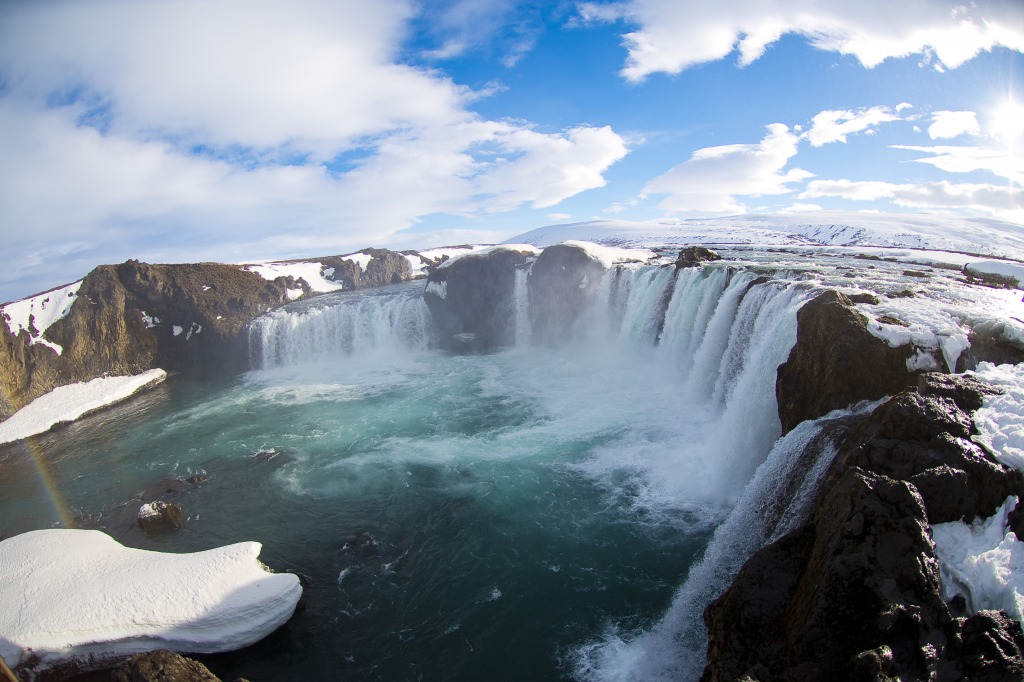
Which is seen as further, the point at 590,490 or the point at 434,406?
the point at 434,406

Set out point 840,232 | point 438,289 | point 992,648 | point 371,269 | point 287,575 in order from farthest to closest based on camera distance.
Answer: point 840,232
point 371,269
point 438,289
point 287,575
point 992,648

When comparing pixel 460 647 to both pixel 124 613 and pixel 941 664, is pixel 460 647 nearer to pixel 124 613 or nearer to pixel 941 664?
pixel 124 613

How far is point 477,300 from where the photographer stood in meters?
37.5

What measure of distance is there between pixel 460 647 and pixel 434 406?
1455 cm

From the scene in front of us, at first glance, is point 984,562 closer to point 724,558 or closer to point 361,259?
point 724,558

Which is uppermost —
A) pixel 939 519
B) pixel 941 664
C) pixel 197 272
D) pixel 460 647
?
pixel 197 272

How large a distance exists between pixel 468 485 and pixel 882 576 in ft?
39.3

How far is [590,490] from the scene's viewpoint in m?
14.6

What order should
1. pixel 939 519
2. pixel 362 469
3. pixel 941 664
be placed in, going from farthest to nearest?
pixel 362 469
pixel 939 519
pixel 941 664

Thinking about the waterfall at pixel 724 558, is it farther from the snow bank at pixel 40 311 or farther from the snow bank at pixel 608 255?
the snow bank at pixel 40 311

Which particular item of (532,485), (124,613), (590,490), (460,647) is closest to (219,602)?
(124,613)

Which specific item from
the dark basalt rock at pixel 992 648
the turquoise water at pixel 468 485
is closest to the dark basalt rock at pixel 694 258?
the turquoise water at pixel 468 485

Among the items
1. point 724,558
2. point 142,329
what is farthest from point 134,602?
point 142,329

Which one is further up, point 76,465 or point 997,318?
point 997,318
